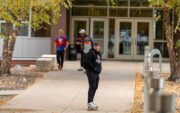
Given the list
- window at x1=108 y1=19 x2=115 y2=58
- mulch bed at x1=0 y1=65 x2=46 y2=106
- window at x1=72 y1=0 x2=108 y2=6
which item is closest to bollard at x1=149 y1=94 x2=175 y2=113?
mulch bed at x1=0 y1=65 x2=46 y2=106

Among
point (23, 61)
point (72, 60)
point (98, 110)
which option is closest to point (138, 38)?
point (72, 60)

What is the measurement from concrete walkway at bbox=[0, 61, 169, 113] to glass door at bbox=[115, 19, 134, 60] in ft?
25.6

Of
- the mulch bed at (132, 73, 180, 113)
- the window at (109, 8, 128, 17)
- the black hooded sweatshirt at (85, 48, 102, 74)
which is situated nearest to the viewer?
the black hooded sweatshirt at (85, 48, 102, 74)

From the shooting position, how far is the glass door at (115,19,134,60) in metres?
23.5

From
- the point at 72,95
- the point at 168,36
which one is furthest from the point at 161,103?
the point at 168,36

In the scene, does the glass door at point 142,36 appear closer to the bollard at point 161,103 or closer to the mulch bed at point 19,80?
the mulch bed at point 19,80

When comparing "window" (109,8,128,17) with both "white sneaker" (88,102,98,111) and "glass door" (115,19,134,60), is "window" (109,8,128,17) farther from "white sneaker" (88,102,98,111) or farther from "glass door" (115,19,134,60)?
"white sneaker" (88,102,98,111)

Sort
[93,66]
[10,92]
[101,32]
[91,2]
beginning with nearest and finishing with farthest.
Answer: [93,66], [10,92], [91,2], [101,32]

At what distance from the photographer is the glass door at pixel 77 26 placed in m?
23.5

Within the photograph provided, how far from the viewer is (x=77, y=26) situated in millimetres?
23609

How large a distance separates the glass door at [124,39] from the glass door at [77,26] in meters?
1.84

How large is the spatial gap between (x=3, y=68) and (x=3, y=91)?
9.37 feet

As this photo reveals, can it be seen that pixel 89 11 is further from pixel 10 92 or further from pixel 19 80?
pixel 10 92

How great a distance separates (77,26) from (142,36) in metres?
3.91
